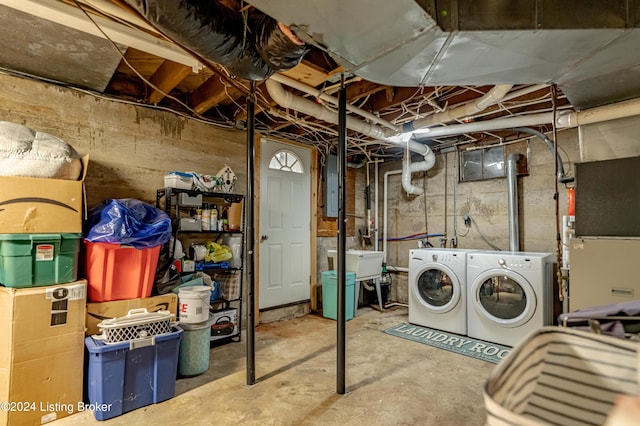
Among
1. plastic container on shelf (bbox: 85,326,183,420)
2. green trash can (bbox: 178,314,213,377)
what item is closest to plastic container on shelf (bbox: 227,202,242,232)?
green trash can (bbox: 178,314,213,377)

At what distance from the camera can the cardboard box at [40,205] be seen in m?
1.88

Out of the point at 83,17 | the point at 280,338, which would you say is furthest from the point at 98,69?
the point at 280,338

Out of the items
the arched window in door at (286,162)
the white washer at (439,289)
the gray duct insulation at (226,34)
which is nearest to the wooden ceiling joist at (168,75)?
the gray duct insulation at (226,34)

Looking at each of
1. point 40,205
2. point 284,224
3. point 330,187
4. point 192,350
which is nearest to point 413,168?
point 330,187

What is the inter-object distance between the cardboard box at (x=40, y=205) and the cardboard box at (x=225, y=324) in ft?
4.76

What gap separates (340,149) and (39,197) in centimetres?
191

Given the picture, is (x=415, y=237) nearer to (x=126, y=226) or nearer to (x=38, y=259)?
(x=126, y=226)

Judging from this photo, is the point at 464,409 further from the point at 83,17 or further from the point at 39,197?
the point at 83,17

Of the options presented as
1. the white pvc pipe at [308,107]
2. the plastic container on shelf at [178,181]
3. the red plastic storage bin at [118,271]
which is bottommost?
the red plastic storage bin at [118,271]

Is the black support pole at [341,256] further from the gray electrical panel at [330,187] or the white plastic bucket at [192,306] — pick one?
the gray electrical panel at [330,187]

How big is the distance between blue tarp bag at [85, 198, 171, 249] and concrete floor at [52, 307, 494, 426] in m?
1.09

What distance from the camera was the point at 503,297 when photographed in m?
3.29

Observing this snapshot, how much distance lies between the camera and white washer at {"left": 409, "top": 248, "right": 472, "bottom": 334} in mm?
3518

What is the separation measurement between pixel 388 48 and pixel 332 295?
311 centimetres
